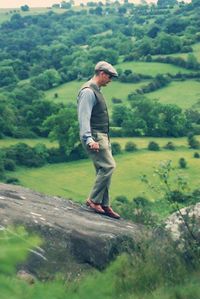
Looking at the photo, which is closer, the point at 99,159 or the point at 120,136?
the point at 99,159

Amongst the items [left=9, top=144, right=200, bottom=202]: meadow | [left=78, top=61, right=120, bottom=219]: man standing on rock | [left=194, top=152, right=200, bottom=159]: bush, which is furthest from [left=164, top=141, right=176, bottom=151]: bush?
[left=78, top=61, right=120, bottom=219]: man standing on rock

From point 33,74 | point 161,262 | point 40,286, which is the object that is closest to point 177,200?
point 161,262

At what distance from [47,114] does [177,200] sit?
9095 centimetres

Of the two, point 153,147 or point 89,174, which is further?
point 153,147

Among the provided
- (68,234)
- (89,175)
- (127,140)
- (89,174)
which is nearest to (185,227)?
(68,234)

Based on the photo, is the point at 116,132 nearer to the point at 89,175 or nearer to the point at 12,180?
the point at 89,175

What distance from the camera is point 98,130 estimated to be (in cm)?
943

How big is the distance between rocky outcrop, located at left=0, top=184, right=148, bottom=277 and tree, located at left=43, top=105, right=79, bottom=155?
7499 centimetres

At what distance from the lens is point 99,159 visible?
9.36m

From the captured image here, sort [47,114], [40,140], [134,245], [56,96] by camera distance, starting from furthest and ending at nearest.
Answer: [56,96]
[47,114]
[40,140]
[134,245]

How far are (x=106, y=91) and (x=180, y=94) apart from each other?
→ 10.7 metres

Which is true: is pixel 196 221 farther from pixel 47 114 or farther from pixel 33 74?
pixel 33 74

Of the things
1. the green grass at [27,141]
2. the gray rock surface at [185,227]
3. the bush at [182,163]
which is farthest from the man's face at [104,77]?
the green grass at [27,141]

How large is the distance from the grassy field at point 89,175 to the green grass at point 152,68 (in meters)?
28.3
